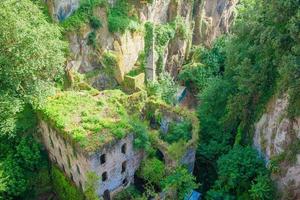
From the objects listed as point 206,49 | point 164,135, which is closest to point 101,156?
point 164,135

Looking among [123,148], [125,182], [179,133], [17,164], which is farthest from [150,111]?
[17,164]

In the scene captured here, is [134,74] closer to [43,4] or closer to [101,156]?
[43,4]

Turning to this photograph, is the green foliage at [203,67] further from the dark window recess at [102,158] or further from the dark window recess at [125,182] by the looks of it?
the dark window recess at [102,158]

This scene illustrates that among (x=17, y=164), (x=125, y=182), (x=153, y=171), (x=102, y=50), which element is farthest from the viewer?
(x=102, y=50)

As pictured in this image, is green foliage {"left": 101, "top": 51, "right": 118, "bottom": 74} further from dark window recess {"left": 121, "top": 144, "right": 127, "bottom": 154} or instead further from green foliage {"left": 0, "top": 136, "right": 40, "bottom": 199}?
dark window recess {"left": 121, "top": 144, "right": 127, "bottom": 154}

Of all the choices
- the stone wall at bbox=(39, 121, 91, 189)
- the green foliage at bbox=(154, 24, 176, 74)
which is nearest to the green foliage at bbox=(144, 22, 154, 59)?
the green foliage at bbox=(154, 24, 176, 74)

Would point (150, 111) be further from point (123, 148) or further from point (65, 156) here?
point (65, 156)

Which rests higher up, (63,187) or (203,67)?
(203,67)
